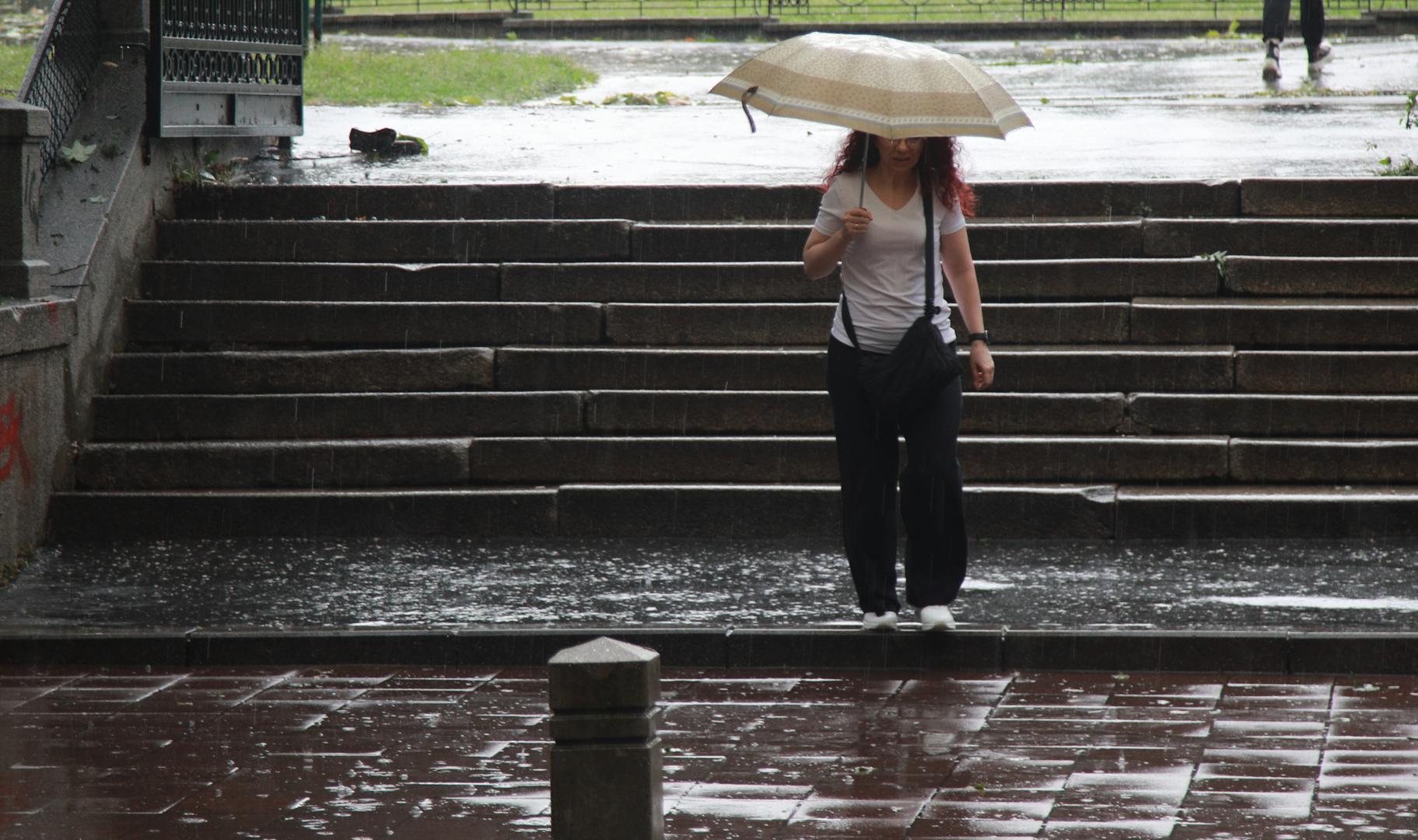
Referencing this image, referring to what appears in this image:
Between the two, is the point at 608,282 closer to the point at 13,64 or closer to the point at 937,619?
the point at 937,619

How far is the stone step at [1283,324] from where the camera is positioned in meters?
9.55

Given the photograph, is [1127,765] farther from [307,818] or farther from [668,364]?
[668,364]

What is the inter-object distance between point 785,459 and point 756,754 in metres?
3.75

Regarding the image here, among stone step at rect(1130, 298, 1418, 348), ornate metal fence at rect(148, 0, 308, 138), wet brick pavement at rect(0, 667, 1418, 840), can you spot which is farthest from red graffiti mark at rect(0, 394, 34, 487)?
stone step at rect(1130, 298, 1418, 348)

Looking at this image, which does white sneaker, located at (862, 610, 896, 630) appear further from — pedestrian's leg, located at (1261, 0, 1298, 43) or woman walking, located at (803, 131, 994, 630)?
pedestrian's leg, located at (1261, 0, 1298, 43)

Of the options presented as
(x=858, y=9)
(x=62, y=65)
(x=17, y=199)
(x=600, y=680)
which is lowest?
(x=600, y=680)

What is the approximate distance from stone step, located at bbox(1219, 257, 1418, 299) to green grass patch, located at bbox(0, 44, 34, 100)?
1006 centimetres

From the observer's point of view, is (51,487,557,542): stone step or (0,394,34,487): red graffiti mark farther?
(51,487,557,542): stone step

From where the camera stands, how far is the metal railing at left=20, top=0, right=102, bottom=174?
10172mm

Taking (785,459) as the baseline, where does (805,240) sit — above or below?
above

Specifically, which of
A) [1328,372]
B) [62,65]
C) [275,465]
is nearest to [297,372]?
[275,465]

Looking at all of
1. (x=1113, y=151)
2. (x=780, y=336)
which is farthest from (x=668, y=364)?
(x=1113, y=151)

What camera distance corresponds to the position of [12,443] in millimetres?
8586

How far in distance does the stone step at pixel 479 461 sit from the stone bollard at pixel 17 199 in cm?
94
